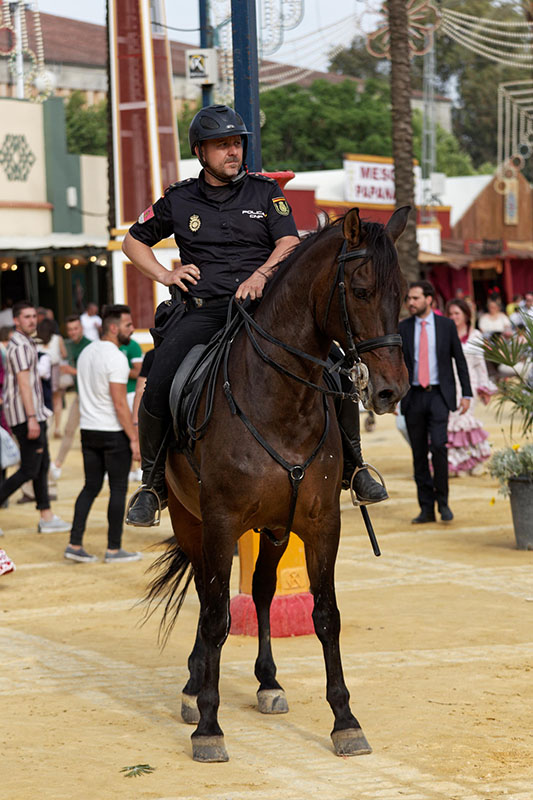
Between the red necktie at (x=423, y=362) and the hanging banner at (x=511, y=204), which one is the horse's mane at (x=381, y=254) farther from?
the hanging banner at (x=511, y=204)

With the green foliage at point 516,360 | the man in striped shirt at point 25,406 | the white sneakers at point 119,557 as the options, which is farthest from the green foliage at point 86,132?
the green foliage at point 516,360

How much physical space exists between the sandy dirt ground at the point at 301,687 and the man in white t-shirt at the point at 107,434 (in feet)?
1.05

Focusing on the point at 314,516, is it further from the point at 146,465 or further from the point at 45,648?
the point at 45,648

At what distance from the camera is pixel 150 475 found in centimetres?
687

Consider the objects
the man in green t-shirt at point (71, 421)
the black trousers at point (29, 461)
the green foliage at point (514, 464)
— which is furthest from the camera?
the man in green t-shirt at point (71, 421)

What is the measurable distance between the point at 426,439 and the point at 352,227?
7.81m

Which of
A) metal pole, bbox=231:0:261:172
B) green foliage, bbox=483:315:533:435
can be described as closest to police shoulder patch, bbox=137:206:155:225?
metal pole, bbox=231:0:261:172

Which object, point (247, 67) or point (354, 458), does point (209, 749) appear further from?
point (247, 67)

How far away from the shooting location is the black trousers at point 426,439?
42.9 ft

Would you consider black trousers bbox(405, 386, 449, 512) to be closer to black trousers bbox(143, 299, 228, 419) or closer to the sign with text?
the sign with text

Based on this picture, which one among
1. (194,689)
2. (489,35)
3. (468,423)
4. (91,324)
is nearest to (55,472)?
(468,423)

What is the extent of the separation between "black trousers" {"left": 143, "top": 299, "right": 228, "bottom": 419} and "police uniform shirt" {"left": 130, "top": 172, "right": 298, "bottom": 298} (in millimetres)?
107

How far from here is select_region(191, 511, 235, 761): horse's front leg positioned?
606 centimetres

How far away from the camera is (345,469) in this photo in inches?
270
